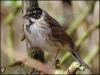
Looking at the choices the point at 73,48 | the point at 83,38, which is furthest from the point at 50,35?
the point at 83,38

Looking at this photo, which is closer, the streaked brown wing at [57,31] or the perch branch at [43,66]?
the perch branch at [43,66]

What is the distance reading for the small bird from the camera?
242 cm

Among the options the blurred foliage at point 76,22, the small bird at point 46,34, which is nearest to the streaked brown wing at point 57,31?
the small bird at point 46,34

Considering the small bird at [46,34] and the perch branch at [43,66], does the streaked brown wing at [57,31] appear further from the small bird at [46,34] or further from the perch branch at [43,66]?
the perch branch at [43,66]

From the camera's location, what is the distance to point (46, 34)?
2508mm

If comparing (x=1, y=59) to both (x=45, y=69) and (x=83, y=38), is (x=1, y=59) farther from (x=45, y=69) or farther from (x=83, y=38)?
(x=45, y=69)

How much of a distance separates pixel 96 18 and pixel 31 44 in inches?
58.0

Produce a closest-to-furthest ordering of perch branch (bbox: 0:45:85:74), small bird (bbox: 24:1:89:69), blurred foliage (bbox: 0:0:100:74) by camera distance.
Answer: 1. perch branch (bbox: 0:45:85:74)
2. small bird (bbox: 24:1:89:69)
3. blurred foliage (bbox: 0:0:100:74)

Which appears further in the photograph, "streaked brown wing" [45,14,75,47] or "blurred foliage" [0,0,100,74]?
"blurred foliage" [0,0,100,74]

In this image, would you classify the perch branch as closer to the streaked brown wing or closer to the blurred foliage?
the streaked brown wing

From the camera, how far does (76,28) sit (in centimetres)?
369

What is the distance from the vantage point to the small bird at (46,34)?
2.42 m

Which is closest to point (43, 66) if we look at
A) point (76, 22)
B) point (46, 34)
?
point (46, 34)

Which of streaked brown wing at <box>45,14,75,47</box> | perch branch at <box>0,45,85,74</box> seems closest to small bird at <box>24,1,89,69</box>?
streaked brown wing at <box>45,14,75,47</box>
